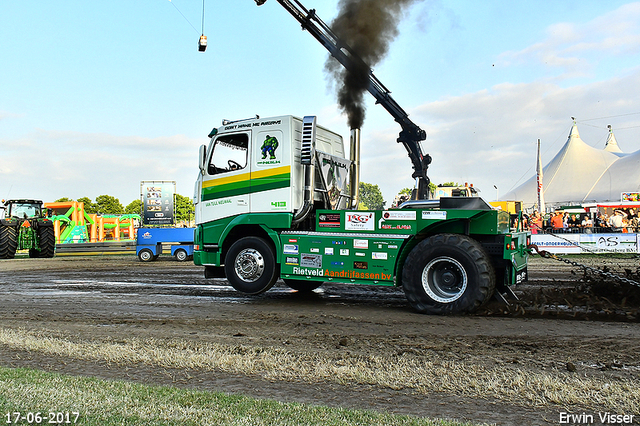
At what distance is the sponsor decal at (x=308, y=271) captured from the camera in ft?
27.3

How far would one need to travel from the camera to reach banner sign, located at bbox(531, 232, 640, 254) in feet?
62.5

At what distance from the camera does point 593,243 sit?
1988 centimetres

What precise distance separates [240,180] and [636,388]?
6.66m

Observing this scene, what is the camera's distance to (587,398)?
3807mm

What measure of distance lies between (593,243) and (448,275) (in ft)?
50.4

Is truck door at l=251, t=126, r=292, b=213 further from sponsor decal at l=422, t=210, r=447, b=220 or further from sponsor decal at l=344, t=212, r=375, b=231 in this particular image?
sponsor decal at l=422, t=210, r=447, b=220

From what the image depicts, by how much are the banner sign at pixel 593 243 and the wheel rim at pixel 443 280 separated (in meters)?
13.3

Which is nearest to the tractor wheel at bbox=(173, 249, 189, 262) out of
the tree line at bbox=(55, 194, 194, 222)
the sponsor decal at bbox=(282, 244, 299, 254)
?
the sponsor decal at bbox=(282, 244, 299, 254)

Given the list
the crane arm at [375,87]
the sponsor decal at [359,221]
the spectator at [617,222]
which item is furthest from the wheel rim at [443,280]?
the spectator at [617,222]

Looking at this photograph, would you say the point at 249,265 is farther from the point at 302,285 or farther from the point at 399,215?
the point at 399,215

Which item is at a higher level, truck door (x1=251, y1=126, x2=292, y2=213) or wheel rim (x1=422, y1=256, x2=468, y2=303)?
truck door (x1=251, y1=126, x2=292, y2=213)

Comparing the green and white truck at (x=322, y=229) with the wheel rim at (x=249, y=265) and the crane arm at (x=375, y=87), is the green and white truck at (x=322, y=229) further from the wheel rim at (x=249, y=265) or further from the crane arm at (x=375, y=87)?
the crane arm at (x=375, y=87)

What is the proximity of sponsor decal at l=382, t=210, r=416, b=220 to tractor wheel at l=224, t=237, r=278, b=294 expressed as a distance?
2.17 m

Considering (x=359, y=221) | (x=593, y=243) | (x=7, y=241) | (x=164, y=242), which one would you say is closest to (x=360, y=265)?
(x=359, y=221)
